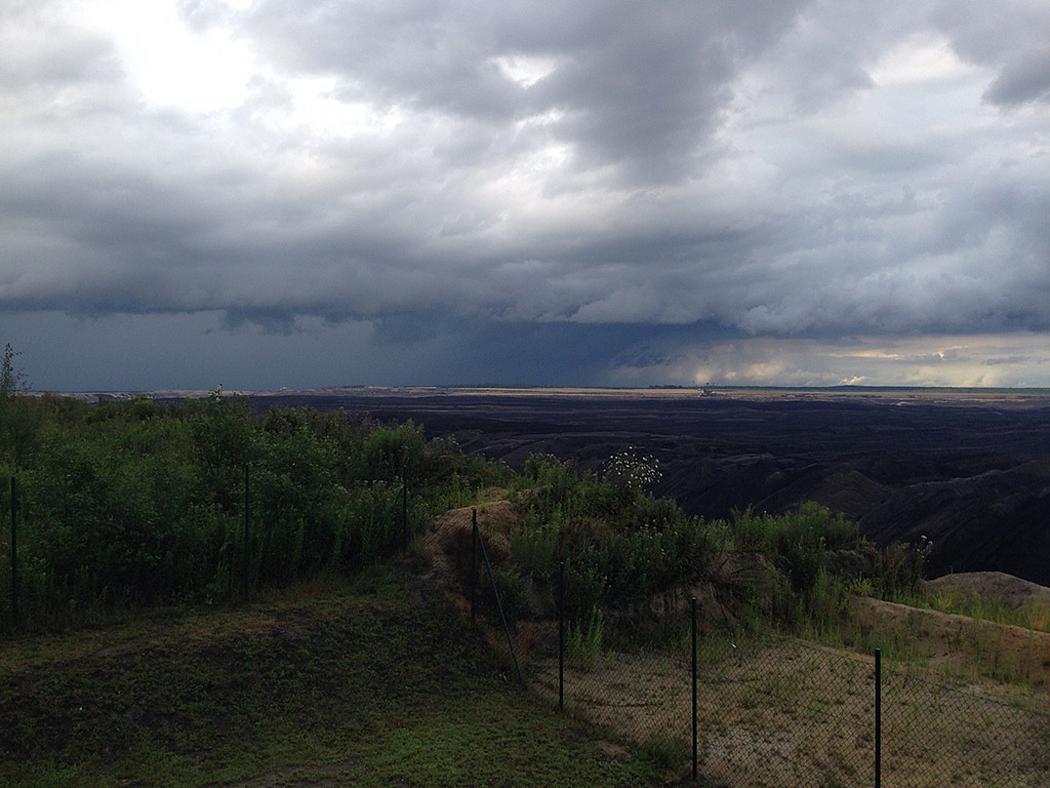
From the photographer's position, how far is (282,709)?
411 inches

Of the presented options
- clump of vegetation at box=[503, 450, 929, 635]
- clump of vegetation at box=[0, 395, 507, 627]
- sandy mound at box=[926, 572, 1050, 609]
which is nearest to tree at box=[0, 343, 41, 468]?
clump of vegetation at box=[0, 395, 507, 627]

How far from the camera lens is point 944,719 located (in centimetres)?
1148

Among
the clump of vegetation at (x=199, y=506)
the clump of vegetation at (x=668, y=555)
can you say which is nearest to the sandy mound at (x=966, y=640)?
the clump of vegetation at (x=668, y=555)

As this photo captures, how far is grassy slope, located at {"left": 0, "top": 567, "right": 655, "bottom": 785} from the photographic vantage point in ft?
29.5

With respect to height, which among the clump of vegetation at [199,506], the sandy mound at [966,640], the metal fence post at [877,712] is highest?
the clump of vegetation at [199,506]

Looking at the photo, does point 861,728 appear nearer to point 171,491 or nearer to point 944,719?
point 944,719

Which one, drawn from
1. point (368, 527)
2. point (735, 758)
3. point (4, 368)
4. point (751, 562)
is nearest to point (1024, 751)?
point (735, 758)

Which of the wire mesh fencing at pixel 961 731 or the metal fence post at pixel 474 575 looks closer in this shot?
the wire mesh fencing at pixel 961 731

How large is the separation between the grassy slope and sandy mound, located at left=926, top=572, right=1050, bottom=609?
47.2ft

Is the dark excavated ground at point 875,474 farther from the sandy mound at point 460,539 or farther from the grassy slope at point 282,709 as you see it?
the grassy slope at point 282,709

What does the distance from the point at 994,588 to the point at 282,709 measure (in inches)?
770

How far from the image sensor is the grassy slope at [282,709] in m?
8.99

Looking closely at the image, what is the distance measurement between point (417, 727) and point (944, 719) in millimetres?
7127

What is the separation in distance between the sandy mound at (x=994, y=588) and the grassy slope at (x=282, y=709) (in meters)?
14.4
